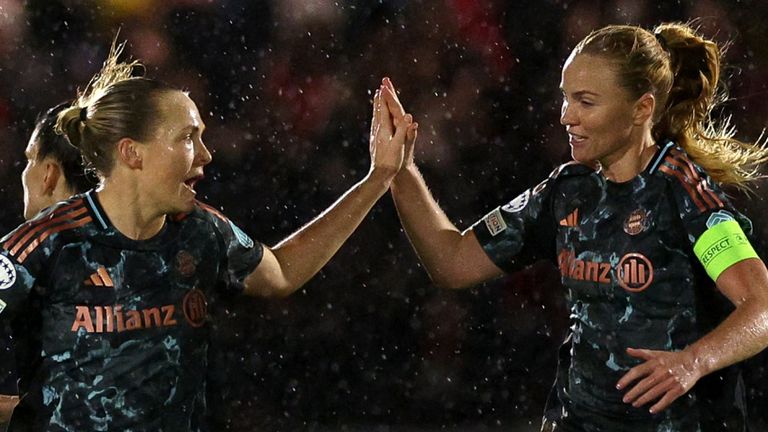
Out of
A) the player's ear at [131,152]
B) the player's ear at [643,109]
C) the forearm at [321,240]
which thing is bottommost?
the player's ear at [643,109]

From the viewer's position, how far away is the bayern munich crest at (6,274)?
2605 millimetres

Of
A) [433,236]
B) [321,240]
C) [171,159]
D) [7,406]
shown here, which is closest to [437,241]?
[433,236]

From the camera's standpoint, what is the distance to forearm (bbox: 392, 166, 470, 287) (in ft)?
10.3

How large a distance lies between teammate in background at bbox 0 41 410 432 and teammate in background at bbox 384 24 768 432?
28.9 inches

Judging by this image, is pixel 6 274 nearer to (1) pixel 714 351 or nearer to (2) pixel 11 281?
(2) pixel 11 281

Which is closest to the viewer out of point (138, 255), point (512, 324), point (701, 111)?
point (138, 255)

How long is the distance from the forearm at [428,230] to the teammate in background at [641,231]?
178mm

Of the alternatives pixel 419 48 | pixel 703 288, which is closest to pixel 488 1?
pixel 419 48

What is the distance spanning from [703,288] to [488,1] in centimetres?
204

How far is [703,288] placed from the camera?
2803 millimetres

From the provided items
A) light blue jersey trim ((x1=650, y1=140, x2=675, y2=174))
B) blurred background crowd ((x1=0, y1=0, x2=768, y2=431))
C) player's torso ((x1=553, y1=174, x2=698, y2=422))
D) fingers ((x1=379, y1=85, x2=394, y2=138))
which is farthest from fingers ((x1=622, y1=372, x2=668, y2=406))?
blurred background crowd ((x1=0, y1=0, x2=768, y2=431))

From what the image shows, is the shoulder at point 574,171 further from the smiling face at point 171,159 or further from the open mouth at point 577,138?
the smiling face at point 171,159

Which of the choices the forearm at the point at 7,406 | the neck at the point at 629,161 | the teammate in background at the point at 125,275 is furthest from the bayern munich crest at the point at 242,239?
the neck at the point at 629,161

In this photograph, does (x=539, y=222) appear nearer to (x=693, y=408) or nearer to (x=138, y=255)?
(x=693, y=408)
